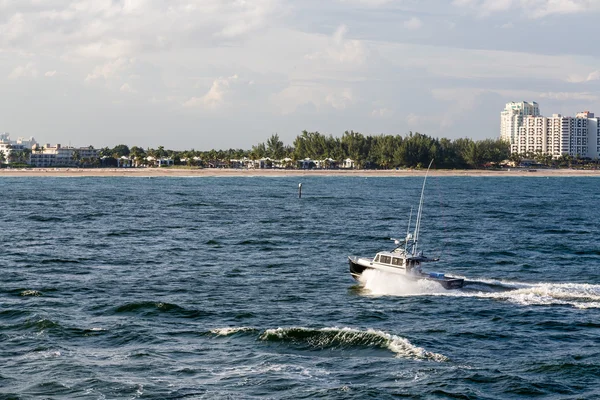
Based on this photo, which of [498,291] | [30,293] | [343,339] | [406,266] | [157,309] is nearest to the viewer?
[343,339]

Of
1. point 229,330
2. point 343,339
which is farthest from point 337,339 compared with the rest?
point 229,330

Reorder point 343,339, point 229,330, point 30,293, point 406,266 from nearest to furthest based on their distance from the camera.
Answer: point 343,339, point 229,330, point 30,293, point 406,266

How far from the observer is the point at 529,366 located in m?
34.8

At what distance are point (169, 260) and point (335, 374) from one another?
3560 centimetres

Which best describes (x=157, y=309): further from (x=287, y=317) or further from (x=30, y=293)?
A: (x=30, y=293)

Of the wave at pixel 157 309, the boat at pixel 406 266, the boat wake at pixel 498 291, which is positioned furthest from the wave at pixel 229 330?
the boat at pixel 406 266

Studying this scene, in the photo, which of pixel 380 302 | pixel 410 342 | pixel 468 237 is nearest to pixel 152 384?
pixel 410 342

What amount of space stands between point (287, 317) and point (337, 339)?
5658mm

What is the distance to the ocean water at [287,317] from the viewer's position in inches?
1261

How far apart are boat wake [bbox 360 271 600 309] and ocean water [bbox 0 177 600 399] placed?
14cm

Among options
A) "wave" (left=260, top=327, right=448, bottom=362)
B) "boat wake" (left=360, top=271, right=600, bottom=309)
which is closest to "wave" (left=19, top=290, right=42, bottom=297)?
"wave" (left=260, top=327, right=448, bottom=362)

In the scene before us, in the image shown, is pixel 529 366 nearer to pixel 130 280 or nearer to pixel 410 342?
pixel 410 342

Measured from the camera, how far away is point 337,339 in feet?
126

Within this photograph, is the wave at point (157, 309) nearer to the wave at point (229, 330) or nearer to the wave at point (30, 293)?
the wave at point (229, 330)
